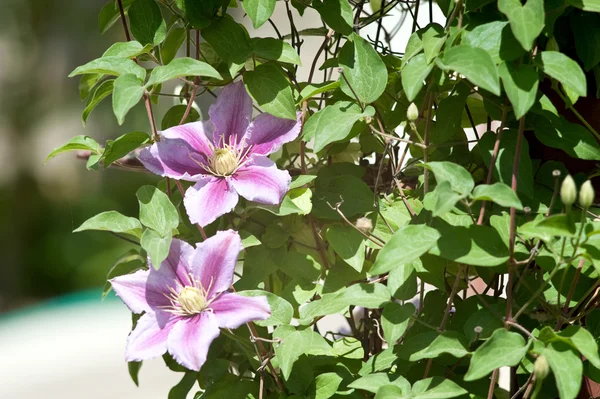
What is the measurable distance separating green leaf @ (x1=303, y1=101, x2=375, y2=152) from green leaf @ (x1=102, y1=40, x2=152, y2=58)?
18 cm

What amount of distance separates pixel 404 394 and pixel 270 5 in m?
0.37

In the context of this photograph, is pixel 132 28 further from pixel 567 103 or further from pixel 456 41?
pixel 567 103

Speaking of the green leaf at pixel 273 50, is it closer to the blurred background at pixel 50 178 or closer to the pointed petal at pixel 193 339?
the pointed petal at pixel 193 339

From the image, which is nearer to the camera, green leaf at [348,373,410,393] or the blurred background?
green leaf at [348,373,410,393]

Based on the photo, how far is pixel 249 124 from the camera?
751 millimetres

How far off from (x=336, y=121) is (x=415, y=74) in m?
0.09

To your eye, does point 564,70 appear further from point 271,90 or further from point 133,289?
point 133,289

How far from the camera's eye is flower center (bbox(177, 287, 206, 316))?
691 mm

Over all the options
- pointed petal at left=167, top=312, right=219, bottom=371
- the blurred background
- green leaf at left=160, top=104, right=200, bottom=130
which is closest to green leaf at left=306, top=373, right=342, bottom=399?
pointed petal at left=167, top=312, right=219, bottom=371

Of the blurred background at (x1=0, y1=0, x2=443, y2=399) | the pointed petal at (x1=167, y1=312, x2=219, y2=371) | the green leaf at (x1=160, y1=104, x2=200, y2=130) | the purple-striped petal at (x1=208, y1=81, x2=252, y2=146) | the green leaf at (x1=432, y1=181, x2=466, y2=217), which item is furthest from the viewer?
the blurred background at (x1=0, y1=0, x2=443, y2=399)

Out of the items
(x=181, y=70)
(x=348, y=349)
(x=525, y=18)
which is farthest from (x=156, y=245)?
(x=525, y=18)

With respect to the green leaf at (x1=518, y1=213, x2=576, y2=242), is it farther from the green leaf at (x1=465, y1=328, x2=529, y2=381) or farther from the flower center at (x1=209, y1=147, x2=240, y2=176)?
the flower center at (x1=209, y1=147, x2=240, y2=176)

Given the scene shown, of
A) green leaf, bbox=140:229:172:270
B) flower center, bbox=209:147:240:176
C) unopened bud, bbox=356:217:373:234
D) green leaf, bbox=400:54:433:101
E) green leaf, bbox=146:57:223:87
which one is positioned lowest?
unopened bud, bbox=356:217:373:234

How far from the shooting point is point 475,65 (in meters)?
0.57
